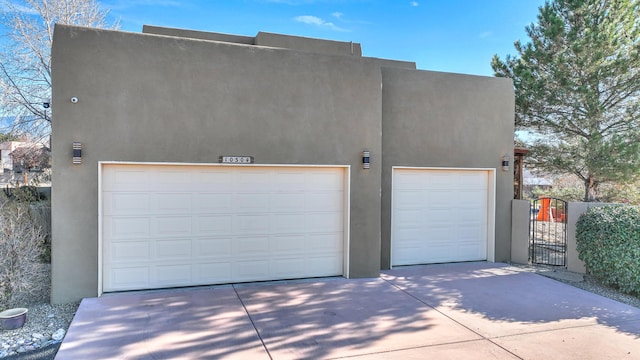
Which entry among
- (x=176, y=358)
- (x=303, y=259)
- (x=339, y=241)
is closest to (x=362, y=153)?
(x=339, y=241)

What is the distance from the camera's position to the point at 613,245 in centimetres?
706

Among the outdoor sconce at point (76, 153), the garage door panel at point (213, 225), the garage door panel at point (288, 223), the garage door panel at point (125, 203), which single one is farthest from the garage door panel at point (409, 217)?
the outdoor sconce at point (76, 153)

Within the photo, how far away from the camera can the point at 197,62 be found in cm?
680

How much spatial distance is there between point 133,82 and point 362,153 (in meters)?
4.25

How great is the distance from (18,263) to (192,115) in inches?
134

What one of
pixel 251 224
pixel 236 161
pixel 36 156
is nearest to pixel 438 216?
pixel 251 224

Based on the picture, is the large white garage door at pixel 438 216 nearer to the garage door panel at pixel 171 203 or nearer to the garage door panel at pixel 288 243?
the garage door panel at pixel 288 243

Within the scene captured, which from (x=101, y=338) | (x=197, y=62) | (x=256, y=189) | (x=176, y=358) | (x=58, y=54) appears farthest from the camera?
(x=256, y=189)

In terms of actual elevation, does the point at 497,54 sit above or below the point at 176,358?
above

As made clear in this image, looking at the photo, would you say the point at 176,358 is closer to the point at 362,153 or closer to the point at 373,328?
the point at 373,328

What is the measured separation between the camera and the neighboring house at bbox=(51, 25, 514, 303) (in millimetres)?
6281

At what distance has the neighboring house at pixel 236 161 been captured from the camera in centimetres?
628

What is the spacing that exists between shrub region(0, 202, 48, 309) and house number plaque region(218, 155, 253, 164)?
125 inches

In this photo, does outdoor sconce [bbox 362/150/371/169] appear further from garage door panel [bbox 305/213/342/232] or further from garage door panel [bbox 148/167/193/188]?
garage door panel [bbox 148/167/193/188]
